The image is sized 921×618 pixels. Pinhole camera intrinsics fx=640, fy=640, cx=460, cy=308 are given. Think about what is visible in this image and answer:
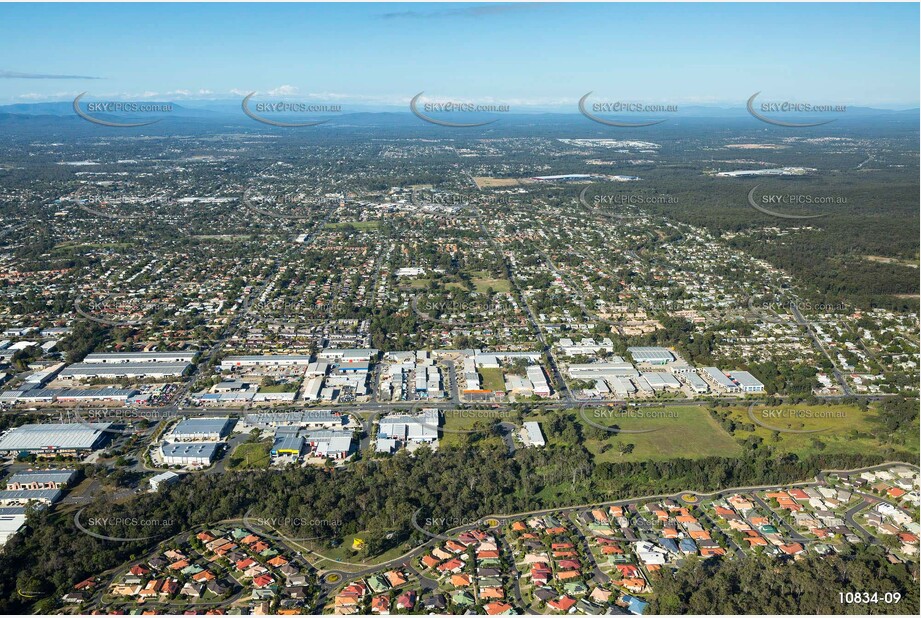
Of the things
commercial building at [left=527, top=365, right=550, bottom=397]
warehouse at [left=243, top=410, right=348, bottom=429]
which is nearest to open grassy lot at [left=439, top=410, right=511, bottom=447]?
commercial building at [left=527, top=365, right=550, bottom=397]

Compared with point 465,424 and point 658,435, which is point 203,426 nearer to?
point 465,424

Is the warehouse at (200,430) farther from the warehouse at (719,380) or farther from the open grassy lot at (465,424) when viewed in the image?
the warehouse at (719,380)

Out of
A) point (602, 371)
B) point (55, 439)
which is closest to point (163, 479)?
point (55, 439)

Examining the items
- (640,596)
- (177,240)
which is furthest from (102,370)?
(177,240)

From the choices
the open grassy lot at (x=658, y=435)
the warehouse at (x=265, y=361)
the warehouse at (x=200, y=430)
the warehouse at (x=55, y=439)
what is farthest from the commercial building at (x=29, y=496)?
the open grassy lot at (x=658, y=435)

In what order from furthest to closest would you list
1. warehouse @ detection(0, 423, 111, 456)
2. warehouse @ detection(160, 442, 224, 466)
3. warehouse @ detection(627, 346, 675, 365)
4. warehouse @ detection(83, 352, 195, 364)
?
warehouse @ detection(627, 346, 675, 365) < warehouse @ detection(83, 352, 195, 364) < warehouse @ detection(0, 423, 111, 456) < warehouse @ detection(160, 442, 224, 466)

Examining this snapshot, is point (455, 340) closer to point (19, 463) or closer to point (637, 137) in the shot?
point (19, 463)

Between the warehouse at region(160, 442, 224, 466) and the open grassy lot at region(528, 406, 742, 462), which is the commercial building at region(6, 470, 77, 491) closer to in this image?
the warehouse at region(160, 442, 224, 466)
